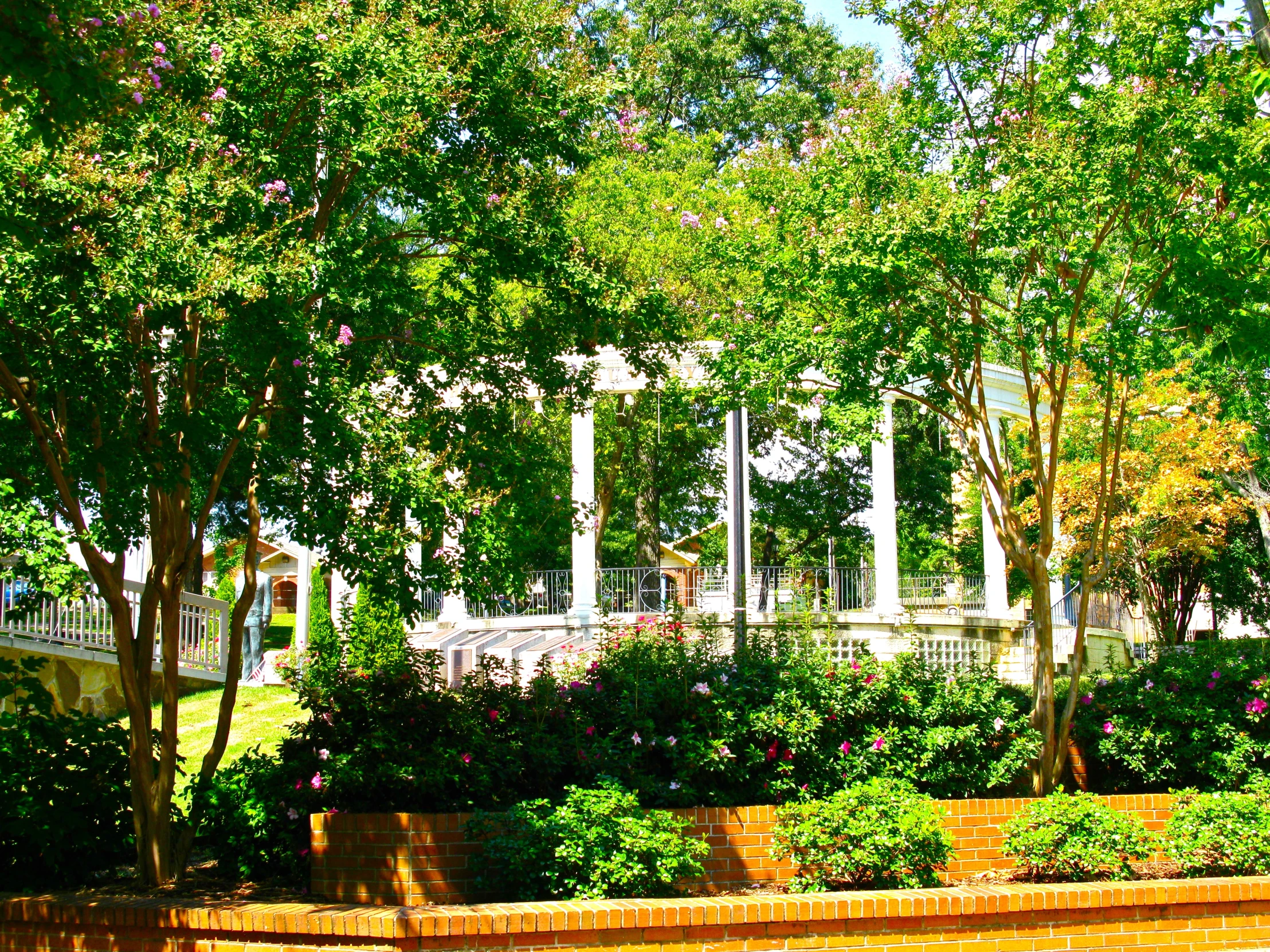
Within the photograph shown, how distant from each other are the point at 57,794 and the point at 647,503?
18321 millimetres

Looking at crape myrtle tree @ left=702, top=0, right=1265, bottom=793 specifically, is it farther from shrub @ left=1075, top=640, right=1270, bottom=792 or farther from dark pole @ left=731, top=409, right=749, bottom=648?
dark pole @ left=731, top=409, right=749, bottom=648

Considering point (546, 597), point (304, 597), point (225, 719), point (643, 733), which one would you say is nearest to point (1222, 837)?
point (643, 733)

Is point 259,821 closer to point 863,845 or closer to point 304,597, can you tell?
point 863,845

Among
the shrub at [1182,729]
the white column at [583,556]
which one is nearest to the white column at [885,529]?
the white column at [583,556]

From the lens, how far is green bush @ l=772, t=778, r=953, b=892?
7035 millimetres

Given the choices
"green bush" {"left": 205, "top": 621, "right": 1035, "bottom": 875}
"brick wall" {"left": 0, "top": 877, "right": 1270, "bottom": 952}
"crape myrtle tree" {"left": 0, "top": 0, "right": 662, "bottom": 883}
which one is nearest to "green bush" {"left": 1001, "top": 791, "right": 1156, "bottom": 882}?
"brick wall" {"left": 0, "top": 877, "right": 1270, "bottom": 952}

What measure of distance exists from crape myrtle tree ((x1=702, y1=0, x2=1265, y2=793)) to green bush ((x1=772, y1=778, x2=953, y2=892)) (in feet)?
7.51

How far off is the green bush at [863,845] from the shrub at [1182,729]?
2.70 metres

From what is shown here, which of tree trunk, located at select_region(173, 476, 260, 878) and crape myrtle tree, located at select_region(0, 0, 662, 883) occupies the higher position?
crape myrtle tree, located at select_region(0, 0, 662, 883)

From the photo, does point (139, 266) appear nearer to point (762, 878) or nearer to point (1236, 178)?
point (762, 878)

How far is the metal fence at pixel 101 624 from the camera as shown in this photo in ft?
40.3

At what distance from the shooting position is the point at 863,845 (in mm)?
7047

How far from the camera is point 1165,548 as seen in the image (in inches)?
884

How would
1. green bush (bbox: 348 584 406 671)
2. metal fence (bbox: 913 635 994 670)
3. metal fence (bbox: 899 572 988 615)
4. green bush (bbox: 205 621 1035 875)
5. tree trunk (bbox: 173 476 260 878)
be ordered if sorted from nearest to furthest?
green bush (bbox: 205 621 1035 875), tree trunk (bbox: 173 476 260 878), green bush (bbox: 348 584 406 671), metal fence (bbox: 913 635 994 670), metal fence (bbox: 899 572 988 615)
